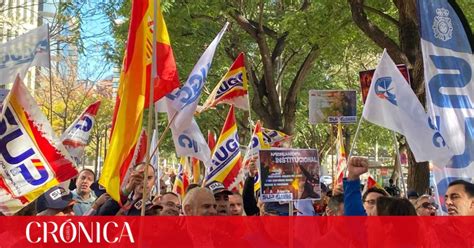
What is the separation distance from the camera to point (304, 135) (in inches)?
1468

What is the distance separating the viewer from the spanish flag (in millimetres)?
5223

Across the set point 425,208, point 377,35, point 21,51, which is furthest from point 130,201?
point 377,35

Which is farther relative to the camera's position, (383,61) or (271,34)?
(271,34)

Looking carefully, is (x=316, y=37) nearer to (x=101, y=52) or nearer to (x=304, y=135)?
(x=101, y=52)

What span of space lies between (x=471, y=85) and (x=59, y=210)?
3.54 m

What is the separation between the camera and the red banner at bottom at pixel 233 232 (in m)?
4.04

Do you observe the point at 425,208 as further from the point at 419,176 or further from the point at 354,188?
the point at 419,176

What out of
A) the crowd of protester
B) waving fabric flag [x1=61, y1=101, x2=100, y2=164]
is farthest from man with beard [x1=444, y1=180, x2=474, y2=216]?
waving fabric flag [x1=61, y1=101, x2=100, y2=164]

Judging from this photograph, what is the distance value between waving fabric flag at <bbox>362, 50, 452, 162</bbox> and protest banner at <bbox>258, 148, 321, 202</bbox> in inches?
29.3

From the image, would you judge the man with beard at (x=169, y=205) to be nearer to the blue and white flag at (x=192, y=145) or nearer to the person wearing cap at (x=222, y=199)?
the person wearing cap at (x=222, y=199)

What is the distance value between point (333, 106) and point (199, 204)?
882 cm

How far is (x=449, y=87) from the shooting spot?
6.14 meters

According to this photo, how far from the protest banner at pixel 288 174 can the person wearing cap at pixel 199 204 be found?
2.88 ft

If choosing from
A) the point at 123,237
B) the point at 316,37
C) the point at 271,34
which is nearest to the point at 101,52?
the point at 271,34
